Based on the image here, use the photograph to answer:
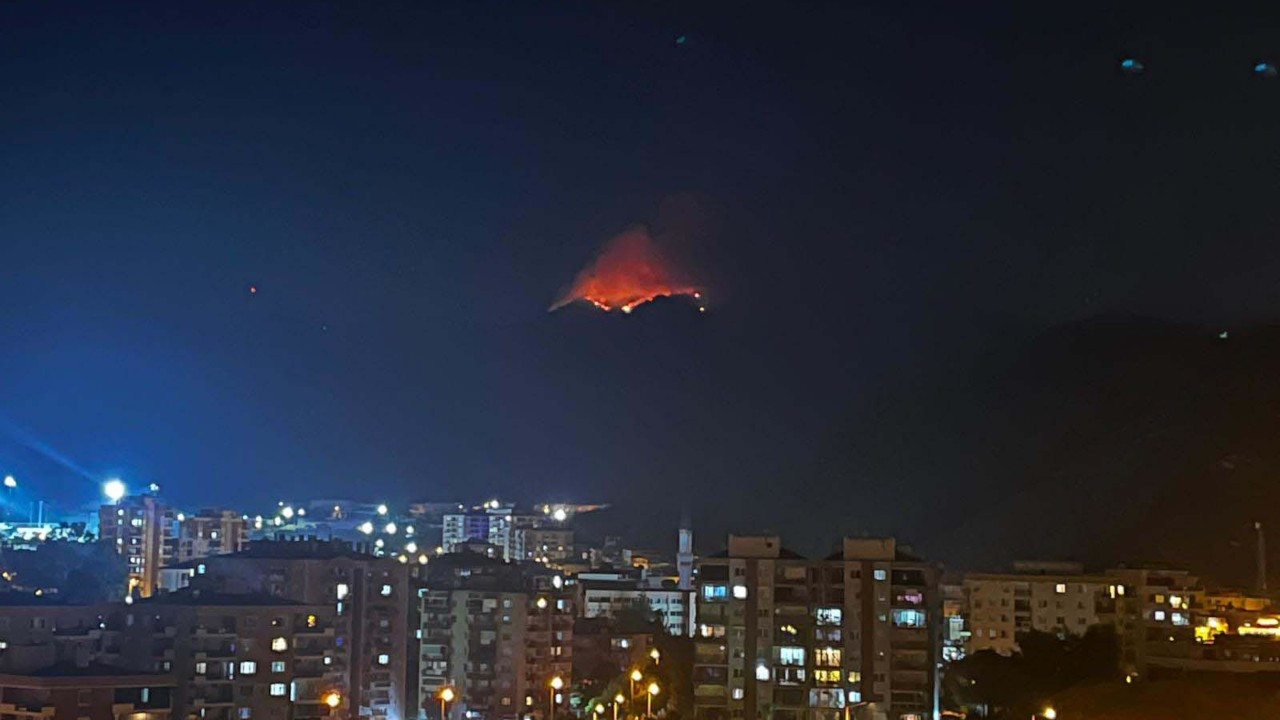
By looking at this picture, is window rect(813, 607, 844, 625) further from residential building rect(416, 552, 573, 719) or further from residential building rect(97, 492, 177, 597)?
residential building rect(97, 492, 177, 597)

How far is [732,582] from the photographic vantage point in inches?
893

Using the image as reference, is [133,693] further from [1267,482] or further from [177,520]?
[1267,482]

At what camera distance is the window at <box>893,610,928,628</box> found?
2156 centimetres

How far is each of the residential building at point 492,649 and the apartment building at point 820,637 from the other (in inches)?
114

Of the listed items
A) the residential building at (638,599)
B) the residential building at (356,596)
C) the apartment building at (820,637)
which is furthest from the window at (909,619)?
the residential building at (638,599)

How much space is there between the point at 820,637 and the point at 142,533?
21698 mm

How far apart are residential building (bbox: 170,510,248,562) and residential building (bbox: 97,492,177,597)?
24 cm

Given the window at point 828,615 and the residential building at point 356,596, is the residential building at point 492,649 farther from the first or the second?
the window at point 828,615

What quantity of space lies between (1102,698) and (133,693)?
10.9 metres

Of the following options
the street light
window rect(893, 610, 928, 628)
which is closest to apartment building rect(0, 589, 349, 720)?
the street light

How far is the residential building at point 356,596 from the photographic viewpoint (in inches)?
882

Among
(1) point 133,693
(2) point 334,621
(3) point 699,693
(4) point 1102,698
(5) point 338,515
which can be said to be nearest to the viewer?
(1) point 133,693

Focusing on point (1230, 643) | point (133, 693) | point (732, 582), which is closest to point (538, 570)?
point (732, 582)

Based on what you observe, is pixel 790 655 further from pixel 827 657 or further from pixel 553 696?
pixel 553 696
